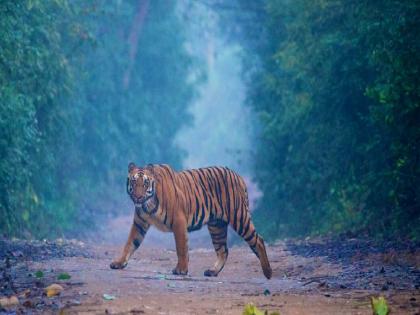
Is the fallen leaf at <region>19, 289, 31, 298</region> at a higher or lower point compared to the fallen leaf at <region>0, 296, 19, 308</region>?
higher

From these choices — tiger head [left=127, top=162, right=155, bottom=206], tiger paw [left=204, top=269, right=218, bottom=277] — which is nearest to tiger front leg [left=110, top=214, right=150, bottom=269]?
tiger head [left=127, top=162, right=155, bottom=206]

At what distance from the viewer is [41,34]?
1805cm

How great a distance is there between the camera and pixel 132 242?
10328 millimetres

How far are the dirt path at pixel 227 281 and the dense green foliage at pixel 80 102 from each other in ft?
11.7

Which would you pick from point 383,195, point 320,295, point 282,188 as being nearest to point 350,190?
point 383,195

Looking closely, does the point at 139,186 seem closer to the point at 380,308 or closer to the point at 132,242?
the point at 132,242

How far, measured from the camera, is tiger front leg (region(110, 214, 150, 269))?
10305 mm

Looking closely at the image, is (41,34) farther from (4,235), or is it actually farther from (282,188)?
(282,188)

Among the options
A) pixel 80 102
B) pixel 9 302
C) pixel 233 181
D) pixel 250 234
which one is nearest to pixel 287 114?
pixel 80 102

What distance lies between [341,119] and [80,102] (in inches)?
374

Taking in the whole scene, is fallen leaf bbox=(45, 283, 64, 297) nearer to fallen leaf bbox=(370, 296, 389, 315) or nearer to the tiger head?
the tiger head

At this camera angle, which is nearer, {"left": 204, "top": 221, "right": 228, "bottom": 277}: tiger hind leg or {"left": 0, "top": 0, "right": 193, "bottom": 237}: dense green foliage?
{"left": 204, "top": 221, "right": 228, "bottom": 277}: tiger hind leg

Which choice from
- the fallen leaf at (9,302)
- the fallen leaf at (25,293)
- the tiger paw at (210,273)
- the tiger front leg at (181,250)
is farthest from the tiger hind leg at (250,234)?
the fallen leaf at (9,302)

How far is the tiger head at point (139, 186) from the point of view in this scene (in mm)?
10164
